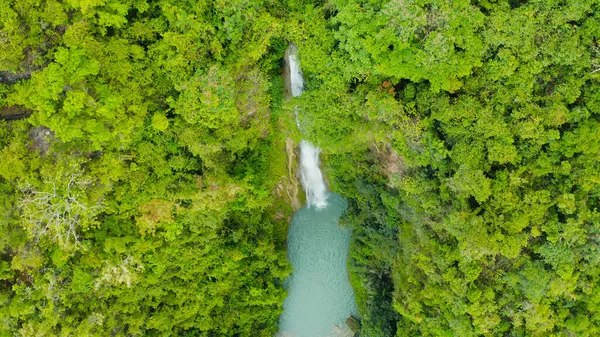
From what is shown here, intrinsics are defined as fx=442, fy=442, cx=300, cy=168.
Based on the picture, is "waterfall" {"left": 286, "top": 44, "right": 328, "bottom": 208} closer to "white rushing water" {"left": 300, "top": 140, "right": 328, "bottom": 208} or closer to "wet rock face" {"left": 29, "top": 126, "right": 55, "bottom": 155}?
"white rushing water" {"left": 300, "top": 140, "right": 328, "bottom": 208}

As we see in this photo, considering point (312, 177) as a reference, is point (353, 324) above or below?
below

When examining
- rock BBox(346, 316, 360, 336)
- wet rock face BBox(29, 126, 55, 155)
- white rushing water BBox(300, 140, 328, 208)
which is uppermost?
white rushing water BBox(300, 140, 328, 208)

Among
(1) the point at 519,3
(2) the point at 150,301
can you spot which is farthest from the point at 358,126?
(2) the point at 150,301

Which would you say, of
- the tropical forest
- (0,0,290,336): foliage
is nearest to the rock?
the tropical forest

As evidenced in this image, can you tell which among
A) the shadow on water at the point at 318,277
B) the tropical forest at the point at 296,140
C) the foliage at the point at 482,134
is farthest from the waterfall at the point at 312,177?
the foliage at the point at 482,134

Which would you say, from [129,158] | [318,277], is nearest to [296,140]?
[129,158]

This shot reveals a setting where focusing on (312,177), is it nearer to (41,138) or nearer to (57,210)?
(57,210)
